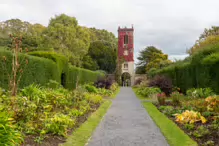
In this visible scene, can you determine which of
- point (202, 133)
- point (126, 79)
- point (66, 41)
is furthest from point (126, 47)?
point (202, 133)

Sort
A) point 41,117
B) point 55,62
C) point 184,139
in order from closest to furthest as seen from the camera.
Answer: point 184,139
point 41,117
point 55,62

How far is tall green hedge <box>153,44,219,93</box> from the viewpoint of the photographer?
1286cm

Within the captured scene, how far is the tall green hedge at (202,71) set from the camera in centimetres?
1286

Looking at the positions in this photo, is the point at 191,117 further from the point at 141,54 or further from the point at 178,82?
the point at 141,54

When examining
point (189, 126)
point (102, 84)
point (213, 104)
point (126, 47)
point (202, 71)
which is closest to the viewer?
point (189, 126)

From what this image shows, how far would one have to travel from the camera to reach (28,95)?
7805mm

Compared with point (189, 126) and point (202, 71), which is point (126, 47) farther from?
point (189, 126)

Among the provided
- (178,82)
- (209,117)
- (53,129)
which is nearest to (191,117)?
(209,117)

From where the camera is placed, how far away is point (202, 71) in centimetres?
1432

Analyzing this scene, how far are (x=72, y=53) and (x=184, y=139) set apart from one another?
123 ft

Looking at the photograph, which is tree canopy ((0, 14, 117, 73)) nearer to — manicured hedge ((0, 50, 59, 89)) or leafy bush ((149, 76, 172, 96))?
manicured hedge ((0, 50, 59, 89))

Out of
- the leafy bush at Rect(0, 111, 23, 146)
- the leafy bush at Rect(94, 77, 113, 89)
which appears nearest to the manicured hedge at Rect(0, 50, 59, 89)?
the leafy bush at Rect(0, 111, 23, 146)

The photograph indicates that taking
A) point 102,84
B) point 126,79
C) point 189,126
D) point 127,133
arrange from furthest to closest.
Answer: point 126,79
point 102,84
point 189,126
point 127,133

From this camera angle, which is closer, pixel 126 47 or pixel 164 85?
pixel 164 85
